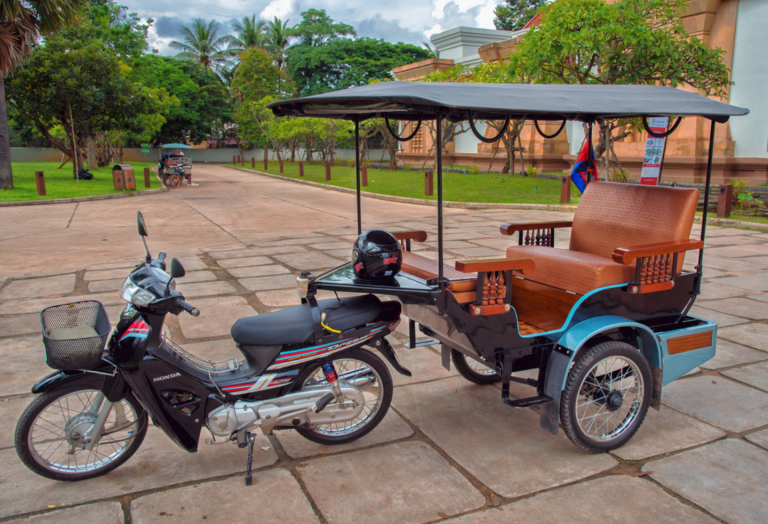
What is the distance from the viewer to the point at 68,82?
2053 cm

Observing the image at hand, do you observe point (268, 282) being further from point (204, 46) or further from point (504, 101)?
point (204, 46)

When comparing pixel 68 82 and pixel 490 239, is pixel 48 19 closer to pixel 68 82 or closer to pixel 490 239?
pixel 68 82

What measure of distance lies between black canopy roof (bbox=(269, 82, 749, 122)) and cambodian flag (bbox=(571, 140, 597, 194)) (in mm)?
977

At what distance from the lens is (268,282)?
6.98 metres

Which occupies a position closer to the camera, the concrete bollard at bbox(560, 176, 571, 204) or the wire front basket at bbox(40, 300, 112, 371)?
the wire front basket at bbox(40, 300, 112, 371)

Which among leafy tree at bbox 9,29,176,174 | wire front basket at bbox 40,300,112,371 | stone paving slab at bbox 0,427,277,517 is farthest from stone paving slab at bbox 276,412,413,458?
leafy tree at bbox 9,29,176,174

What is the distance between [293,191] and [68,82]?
8758 mm

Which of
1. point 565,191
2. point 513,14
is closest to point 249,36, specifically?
point 513,14

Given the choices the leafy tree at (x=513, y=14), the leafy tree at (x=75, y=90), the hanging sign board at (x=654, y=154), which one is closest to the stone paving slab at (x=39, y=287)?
the hanging sign board at (x=654, y=154)

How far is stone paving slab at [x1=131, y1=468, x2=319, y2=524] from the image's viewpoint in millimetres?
2595

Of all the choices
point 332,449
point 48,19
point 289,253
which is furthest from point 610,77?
point 48,19

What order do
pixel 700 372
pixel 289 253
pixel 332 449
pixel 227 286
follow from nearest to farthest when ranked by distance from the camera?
pixel 332 449 → pixel 700 372 → pixel 227 286 → pixel 289 253

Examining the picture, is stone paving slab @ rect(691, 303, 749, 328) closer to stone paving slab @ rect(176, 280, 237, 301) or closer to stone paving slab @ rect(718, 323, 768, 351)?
stone paving slab @ rect(718, 323, 768, 351)

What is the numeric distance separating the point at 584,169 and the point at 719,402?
2087mm
